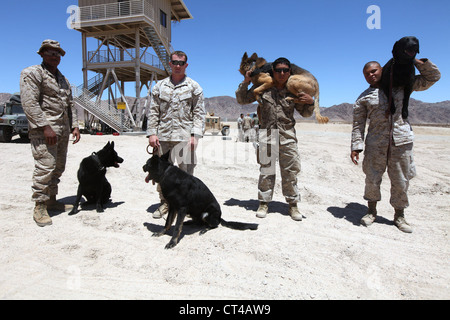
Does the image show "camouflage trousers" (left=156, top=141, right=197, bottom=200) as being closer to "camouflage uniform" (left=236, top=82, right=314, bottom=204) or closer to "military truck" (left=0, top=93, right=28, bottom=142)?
"camouflage uniform" (left=236, top=82, right=314, bottom=204)

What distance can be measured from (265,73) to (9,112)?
1618 cm

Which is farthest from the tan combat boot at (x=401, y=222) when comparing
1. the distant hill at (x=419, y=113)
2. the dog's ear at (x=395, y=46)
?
the distant hill at (x=419, y=113)

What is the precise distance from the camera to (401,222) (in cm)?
384

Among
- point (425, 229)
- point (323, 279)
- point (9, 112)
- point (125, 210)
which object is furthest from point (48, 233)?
point (9, 112)

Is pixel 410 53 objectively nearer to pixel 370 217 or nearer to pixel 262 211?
pixel 370 217

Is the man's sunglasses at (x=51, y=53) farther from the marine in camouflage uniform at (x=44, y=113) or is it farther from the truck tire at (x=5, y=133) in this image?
the truck tire at (x=5, y=133)

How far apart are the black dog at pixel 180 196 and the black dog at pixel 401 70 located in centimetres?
271

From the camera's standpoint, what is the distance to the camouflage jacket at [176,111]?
3.91 m

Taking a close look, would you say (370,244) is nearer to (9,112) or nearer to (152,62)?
(9,112)

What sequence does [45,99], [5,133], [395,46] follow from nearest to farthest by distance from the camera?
[395,46] < [45,99] < [5,133]

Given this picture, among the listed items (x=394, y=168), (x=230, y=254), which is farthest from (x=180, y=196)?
(x=394, y=168)

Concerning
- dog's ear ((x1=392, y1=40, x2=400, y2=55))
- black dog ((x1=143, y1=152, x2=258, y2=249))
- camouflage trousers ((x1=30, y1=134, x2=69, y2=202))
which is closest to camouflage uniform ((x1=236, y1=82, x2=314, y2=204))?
black dog ((x1=143, y1=152, x2=258, y2=249))

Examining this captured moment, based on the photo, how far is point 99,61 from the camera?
749 inches

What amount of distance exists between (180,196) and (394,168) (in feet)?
10.0
